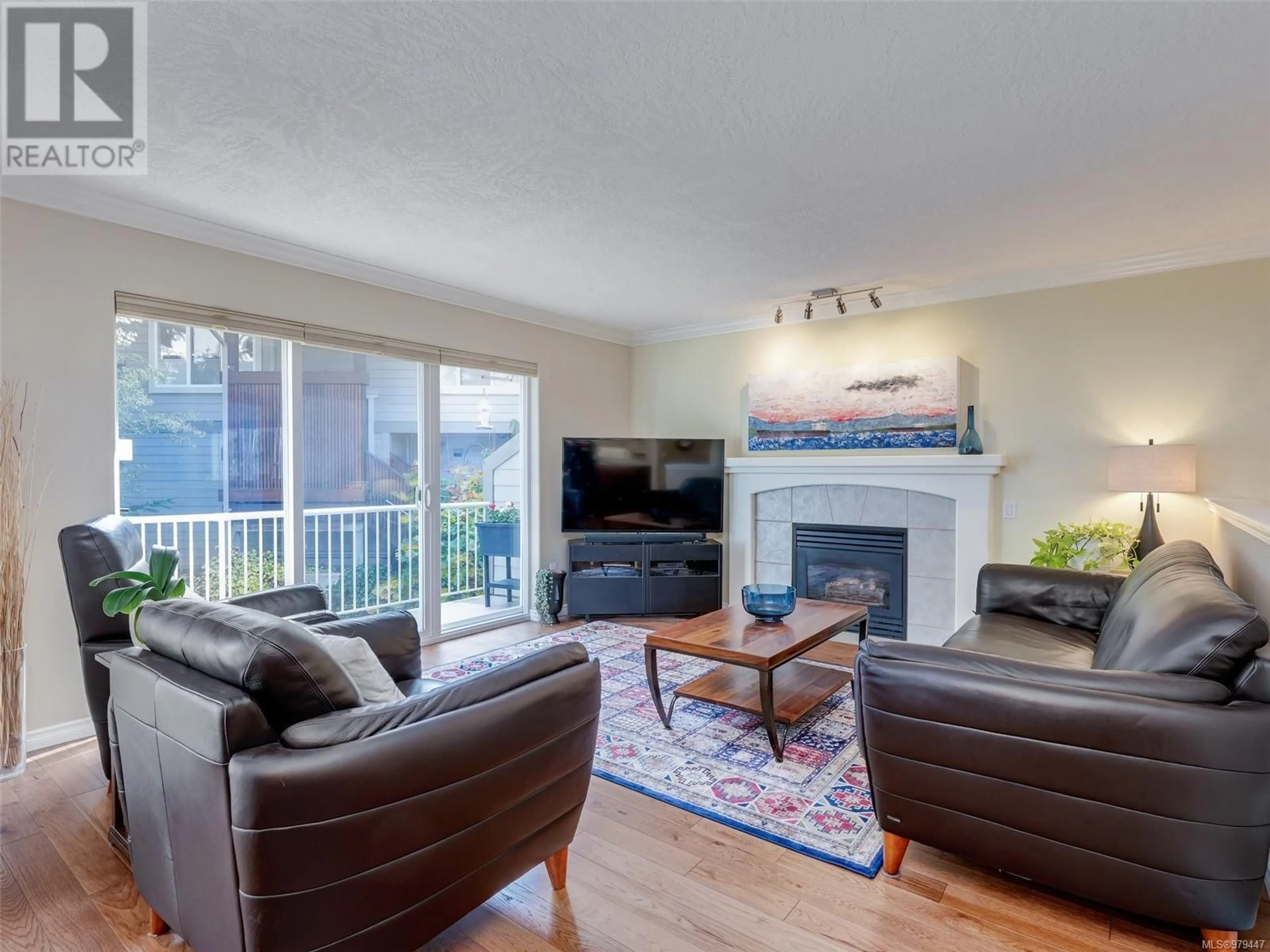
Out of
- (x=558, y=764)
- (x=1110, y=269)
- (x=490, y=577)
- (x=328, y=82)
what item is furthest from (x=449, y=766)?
(x=1110, y=269)

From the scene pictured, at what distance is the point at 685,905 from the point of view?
1837mm

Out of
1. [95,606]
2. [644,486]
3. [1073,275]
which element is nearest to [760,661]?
[95,606]

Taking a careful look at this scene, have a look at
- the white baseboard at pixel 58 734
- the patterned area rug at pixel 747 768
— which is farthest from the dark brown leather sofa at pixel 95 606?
the patterned area rug at pixel 747 768

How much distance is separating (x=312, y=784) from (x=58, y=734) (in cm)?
267

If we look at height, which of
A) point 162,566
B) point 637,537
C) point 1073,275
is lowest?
point 637,537

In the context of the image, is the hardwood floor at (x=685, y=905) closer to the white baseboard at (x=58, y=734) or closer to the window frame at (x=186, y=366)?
the white baseboard at (x=58, y=734)

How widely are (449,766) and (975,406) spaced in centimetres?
425

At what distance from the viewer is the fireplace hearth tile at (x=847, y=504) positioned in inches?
187

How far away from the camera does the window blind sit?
3.10m

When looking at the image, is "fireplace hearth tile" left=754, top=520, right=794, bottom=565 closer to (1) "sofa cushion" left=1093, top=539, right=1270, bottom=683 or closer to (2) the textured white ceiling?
(2) the textured white ceiling

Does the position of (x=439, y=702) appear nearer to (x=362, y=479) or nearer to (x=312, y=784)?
(x=312, y=784)

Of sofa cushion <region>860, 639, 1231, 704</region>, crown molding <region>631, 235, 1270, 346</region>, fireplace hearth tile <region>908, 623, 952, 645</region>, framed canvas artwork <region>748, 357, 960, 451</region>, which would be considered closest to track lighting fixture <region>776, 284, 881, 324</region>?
crown molding <region>631, 235, 1270, 346</region>

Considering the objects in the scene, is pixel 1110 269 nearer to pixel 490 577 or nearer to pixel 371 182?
pixel 371 182

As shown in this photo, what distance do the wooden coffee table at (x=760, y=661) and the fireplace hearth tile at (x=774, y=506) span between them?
5.33 feet
